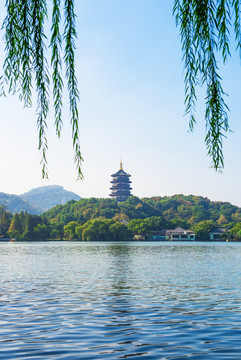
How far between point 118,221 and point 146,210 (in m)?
36.2

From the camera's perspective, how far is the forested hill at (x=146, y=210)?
161625mm

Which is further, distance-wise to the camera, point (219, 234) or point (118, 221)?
point (219, 234)

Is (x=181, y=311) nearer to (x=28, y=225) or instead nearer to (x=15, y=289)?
(x=15, y=289)

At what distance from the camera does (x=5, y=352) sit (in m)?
10.3

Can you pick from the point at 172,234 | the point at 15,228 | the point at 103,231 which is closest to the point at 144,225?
the point at 172,234

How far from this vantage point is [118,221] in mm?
144375

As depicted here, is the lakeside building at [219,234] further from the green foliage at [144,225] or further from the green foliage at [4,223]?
the green foliage at [4,223]

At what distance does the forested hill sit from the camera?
530 feet

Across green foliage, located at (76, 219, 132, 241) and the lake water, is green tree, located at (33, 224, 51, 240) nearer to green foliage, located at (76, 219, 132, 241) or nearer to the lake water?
green foliage, located at (76, 219, 132, 241)

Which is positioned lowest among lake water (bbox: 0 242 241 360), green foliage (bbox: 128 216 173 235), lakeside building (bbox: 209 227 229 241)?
lake water (bbox: 0 242 241 360)

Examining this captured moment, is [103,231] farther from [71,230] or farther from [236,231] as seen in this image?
[236,231]

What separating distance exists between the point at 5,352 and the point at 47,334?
1.98 metres

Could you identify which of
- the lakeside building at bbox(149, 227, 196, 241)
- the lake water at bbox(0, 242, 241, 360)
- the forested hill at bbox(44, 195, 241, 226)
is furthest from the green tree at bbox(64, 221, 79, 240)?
the lake water at bbox(0, 242, 241, 360)

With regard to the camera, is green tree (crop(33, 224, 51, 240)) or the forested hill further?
the forested hill
